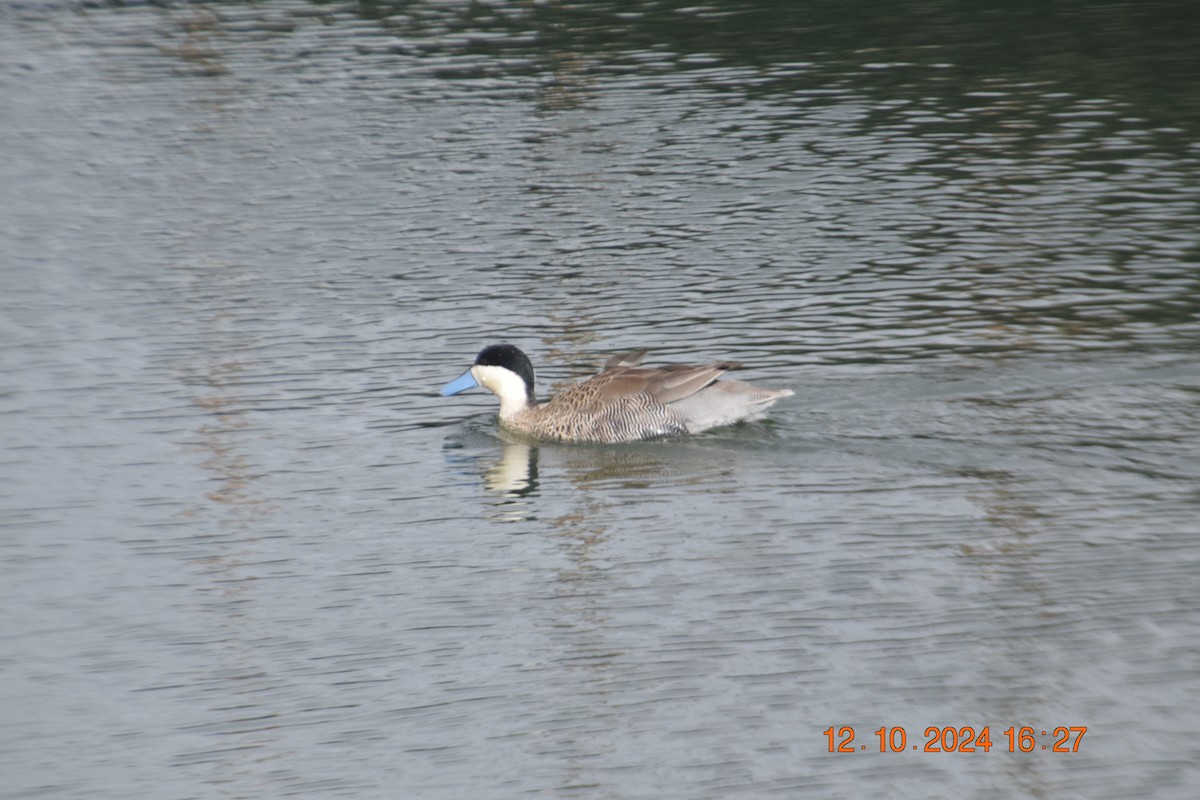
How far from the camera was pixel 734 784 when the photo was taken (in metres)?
Result: 9.05

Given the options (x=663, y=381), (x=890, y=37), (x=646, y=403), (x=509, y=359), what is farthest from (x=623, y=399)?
(x=890, y=37)

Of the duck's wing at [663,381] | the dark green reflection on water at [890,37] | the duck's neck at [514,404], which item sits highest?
the dark green reflection on water at [890,37]

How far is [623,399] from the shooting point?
14.7 m

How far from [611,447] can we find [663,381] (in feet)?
2.58

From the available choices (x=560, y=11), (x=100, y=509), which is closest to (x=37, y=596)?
(x=100, y=509)

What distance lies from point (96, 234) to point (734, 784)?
1479 cm

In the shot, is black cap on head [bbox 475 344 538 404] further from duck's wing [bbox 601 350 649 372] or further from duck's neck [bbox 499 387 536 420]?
duck's wing [bbox 601 350 649 372]

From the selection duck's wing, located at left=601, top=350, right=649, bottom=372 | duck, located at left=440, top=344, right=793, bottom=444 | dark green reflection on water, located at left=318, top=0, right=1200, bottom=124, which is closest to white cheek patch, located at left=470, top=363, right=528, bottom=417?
duck, located at left=440, top=344, right=793, bottom=444

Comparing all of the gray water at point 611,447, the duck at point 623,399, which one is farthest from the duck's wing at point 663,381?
the gray water at point 611,447

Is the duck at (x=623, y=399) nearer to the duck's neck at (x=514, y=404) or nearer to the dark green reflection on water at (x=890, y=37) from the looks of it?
the duck's neck at (x=514, y=404)

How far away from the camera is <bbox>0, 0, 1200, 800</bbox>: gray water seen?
32.1 feet

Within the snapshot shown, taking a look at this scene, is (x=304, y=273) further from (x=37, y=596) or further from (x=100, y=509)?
(x=37, y=596)

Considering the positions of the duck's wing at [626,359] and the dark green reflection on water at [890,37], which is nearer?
the duck's wing at [626,359]

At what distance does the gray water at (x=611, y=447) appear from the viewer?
32.1 ft
